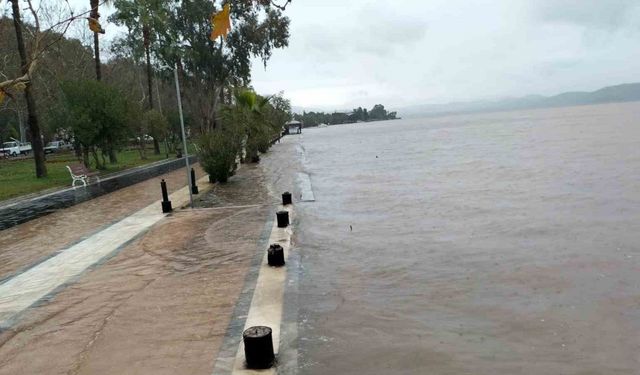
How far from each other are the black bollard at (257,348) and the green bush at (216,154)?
1404 cm

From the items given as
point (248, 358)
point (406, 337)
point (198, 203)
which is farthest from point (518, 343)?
point (198, 203)

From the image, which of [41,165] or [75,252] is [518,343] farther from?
[41,165]

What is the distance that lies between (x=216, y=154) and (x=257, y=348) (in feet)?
47.2

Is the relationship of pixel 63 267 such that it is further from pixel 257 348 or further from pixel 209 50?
pixel 209 50

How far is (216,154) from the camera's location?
18.3m

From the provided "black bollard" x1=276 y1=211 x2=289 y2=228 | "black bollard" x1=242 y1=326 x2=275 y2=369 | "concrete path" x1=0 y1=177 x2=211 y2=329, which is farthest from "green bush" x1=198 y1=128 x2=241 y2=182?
"black bollard" x1=242 y1=326 x2=275 y2=369

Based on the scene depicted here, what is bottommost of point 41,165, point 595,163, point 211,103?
point 595,163

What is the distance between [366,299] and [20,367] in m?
3.69

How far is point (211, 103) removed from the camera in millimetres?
42062

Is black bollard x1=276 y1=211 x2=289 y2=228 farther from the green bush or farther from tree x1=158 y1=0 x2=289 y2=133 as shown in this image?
tree x1=158 y1=0 x2=289 y2=133

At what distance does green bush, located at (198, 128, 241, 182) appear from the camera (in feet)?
59.4

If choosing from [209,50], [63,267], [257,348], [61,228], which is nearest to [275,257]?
[257,348]

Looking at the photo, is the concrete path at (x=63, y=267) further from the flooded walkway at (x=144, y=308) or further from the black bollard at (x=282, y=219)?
the black bollard at (x=282, y=219)

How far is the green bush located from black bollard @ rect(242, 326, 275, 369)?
14.0 m
